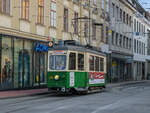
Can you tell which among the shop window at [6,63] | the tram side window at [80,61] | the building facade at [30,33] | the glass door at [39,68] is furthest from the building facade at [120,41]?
the tram side window at [80,61]

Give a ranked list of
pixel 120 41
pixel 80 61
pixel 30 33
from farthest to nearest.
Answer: pixel 120 41 → pixel 30 33 → pixel 80 61

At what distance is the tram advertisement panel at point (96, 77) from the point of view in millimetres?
24067

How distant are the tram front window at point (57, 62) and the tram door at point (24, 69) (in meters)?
5.25

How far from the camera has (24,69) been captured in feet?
88.0

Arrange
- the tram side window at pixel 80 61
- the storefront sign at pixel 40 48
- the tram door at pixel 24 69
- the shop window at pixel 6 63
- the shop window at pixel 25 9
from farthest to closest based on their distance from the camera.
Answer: the storefront sign at pixel 40 48 < the shop window at pixel 25 9 < the tram door at pixel 24 69 < the shop window at pixel 6 63 < the tram side window at pixel 80 61

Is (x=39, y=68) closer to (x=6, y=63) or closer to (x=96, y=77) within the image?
(x=6, y=63)

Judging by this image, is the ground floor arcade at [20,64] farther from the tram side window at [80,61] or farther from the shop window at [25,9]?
the tram side window at [80,61]

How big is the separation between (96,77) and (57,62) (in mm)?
4859

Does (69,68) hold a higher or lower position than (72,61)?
lower

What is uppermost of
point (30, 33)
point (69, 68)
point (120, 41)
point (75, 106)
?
point (120, 41)

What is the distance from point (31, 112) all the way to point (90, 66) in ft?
38.1

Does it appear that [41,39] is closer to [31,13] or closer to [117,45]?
[31,13]

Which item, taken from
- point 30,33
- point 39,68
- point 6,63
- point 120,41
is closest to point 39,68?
point 39,68

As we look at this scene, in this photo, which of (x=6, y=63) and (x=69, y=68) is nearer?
(x=69, y=68)
